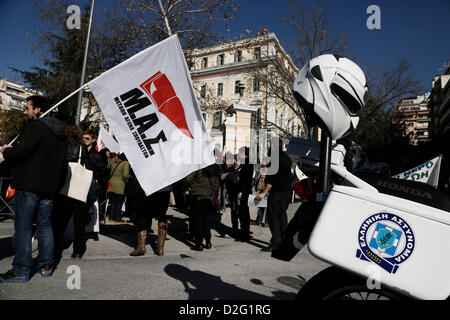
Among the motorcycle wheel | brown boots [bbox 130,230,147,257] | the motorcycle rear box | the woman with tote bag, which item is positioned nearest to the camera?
the motorcycle rear box

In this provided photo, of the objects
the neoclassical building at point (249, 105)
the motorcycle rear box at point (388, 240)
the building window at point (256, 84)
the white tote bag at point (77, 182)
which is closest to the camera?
the motorcycle rear box at point (388, 240)

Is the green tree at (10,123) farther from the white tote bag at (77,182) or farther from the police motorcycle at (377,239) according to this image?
the police motorcycle at (377,239)

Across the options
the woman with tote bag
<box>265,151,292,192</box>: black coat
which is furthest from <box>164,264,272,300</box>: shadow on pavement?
<box>265,151,292,192</box>: black coat

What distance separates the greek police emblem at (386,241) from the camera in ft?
5.29

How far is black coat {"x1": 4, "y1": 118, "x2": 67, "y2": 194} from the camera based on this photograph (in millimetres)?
3389

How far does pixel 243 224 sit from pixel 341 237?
496 cm

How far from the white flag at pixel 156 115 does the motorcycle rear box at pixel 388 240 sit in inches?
92.8

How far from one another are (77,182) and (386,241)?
3.94 metres

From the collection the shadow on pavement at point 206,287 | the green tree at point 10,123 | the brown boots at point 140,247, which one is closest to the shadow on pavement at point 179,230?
the brown boots at point 140,247

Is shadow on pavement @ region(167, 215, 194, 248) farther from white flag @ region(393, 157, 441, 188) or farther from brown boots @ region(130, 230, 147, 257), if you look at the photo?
white flag @ region(393, 157, 441, 188)

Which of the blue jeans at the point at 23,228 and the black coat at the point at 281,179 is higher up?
the black coat at the point at 281,179

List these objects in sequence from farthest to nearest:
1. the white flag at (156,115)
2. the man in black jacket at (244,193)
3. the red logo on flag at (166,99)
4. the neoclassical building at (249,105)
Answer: the neoclassical building at (249,105)
the man in black jacket at (244,193)
the red logo on flag at (166,99)
the white flag at (156,115)

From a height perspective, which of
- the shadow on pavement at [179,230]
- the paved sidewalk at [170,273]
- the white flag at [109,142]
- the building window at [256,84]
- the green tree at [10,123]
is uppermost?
the building window at [256,84]

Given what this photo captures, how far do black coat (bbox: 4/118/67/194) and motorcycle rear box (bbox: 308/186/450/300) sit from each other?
3.01 metres
